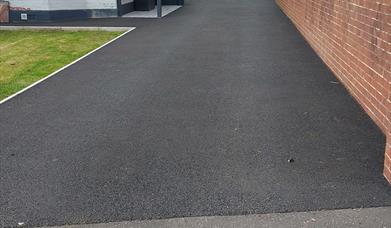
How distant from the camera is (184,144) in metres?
6.04

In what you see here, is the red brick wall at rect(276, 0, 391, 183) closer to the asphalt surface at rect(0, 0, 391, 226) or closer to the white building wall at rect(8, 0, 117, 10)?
the asphalt surface at rect(0, 0, 391, 226)

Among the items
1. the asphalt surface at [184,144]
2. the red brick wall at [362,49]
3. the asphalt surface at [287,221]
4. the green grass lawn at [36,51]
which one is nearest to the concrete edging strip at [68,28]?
the green grass lawn at [36,51]

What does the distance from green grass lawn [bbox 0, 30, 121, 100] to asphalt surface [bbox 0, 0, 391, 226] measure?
0.70m

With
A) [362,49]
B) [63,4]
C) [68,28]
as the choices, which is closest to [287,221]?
[362,49]

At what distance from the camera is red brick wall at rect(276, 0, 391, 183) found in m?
5.98

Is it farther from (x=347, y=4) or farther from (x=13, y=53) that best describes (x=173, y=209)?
(x=13, y=53)

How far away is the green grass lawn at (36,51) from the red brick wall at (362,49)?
6437 millimetres

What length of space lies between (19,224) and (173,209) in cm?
142

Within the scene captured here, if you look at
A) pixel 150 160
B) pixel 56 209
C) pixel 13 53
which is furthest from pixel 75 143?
pixel 13 53

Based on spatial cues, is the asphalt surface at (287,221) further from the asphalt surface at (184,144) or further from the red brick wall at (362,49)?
the red brick wall at (362,49)

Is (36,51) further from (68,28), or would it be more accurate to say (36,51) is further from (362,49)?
(362,49)

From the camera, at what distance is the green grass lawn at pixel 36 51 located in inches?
404

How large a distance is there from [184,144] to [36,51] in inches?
358

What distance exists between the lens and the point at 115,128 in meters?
6.71
